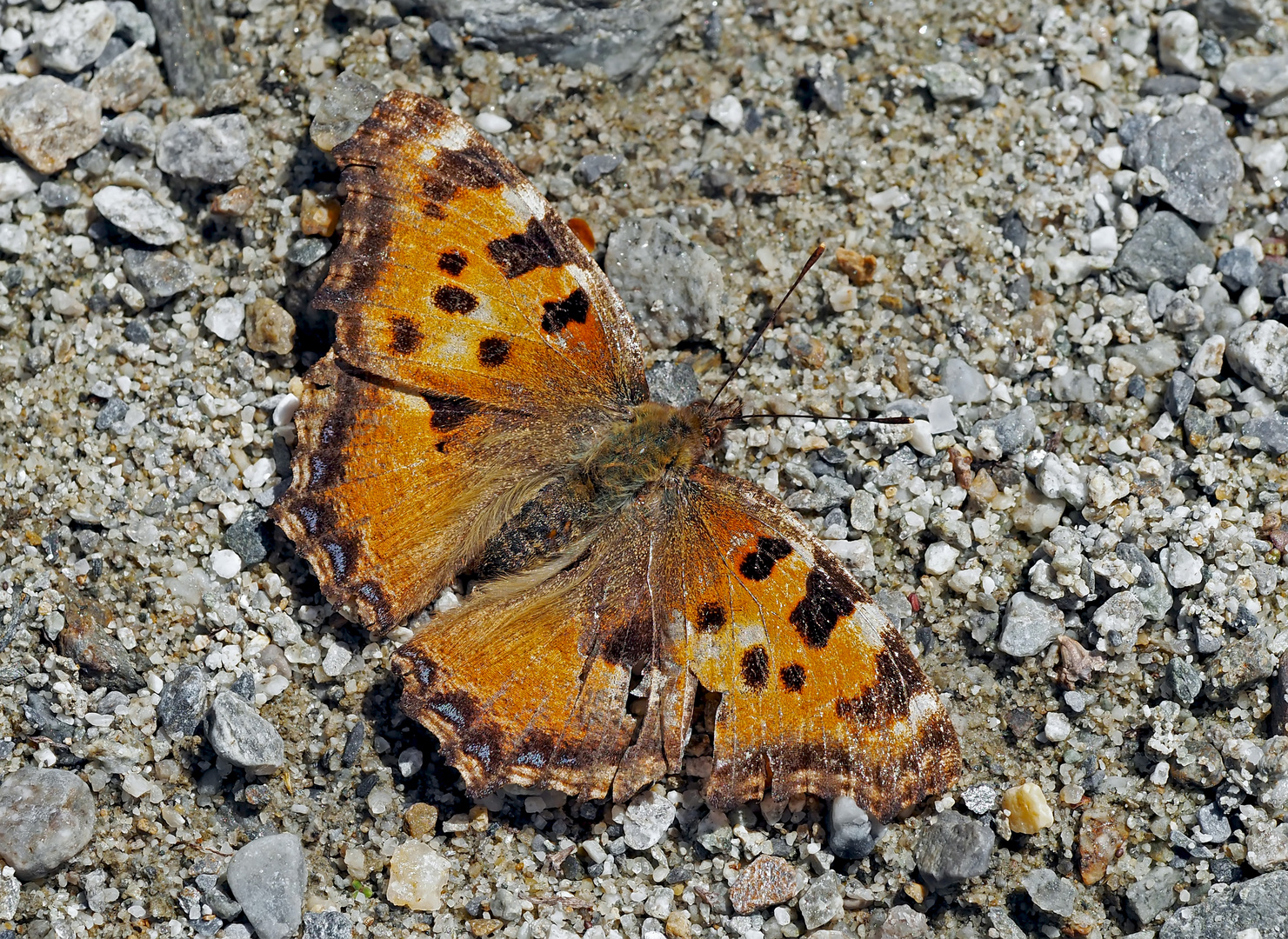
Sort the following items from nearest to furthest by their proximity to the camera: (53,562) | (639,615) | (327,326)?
(639,615), (53,562), (327,326)

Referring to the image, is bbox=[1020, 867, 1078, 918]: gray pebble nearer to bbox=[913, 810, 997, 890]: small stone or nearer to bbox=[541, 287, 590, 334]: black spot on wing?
bbox=[913, 810, 997, 890]: small stone

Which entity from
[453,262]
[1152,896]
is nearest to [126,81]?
[453,262]

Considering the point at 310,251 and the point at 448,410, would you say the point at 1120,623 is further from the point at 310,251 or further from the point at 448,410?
the point at 310,251

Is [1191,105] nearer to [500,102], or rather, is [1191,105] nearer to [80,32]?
[500,102]

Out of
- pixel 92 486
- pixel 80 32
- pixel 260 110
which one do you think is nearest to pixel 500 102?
pixel 260 110

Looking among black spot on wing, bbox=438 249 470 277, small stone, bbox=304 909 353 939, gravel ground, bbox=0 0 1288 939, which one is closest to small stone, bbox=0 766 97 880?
gravel ground, bbox=0 0 1288 939
